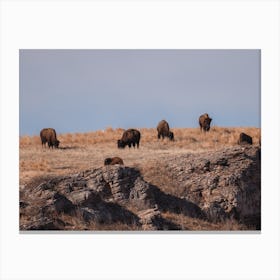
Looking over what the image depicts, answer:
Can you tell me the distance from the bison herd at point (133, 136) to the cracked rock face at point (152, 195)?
313 millimetres

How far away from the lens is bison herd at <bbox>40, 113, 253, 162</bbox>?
74.7 ft

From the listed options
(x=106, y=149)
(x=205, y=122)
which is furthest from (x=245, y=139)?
(x=106, y=149)

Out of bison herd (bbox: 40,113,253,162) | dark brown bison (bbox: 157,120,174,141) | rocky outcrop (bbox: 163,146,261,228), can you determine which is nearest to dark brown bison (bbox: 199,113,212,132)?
bison herd (bbox: 40,113,253,162)

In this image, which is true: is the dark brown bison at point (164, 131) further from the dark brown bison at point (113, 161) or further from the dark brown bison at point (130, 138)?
the dark brown bison at point (113, 161)

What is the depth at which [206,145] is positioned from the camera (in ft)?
80.4

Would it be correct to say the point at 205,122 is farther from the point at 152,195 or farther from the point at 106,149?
the point at 106,149

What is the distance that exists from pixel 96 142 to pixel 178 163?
2.66 metres

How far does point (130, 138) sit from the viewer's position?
81.1ft

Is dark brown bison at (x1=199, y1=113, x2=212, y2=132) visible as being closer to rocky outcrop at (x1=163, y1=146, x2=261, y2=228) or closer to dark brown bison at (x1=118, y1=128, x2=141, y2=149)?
rocky outcrop at (x1=163, y1=146, x2=261, y2=228)

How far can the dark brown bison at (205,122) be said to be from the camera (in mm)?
22756

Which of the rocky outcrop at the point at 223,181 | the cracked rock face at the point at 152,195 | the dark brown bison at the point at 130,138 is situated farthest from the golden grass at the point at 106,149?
the rocky outcrop at the point at 223,181

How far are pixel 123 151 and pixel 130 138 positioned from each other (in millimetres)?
814
